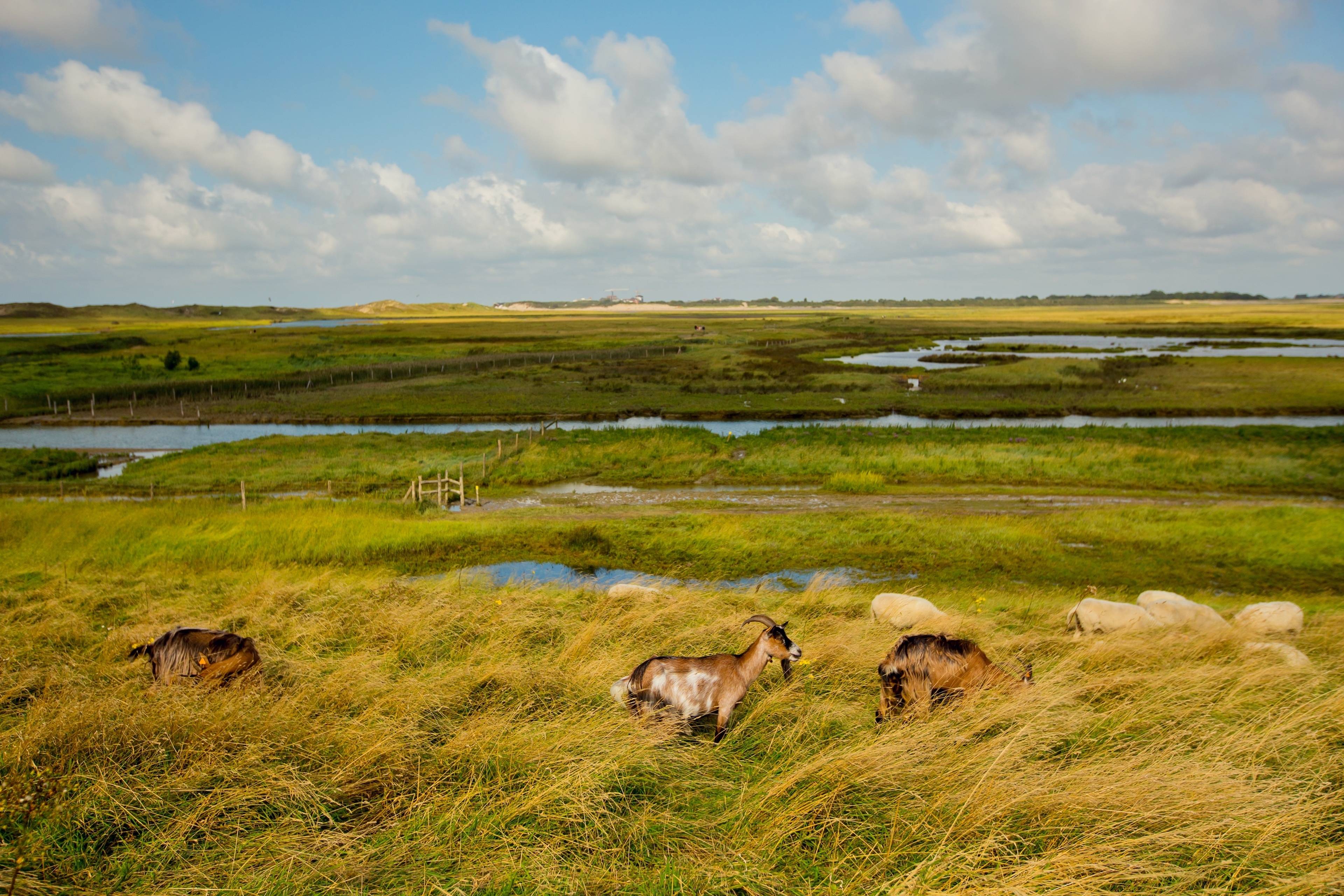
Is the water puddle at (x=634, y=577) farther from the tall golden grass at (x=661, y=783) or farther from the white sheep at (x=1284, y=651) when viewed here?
the tall golden grass at (x=661, y=783)

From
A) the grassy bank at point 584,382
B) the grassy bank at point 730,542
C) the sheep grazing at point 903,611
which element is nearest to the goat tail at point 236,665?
the sheep grazing at point 903,611

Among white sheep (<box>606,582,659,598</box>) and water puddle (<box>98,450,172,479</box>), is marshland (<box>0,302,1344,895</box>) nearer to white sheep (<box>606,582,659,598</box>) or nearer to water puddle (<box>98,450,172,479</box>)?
white sheep (<box>606,582,659,598</box>)

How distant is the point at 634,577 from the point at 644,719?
42.8 feet

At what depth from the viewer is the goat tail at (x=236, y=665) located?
6.88 m

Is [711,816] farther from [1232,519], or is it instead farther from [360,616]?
[1232,519]

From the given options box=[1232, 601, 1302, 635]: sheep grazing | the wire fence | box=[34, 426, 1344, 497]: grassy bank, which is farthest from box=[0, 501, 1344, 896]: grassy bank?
the wire fence

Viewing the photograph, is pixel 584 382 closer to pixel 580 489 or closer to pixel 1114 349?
pixel 580 489

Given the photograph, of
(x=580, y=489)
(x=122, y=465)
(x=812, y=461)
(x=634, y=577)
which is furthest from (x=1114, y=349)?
(x=122, y=465)

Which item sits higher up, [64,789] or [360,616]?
[64,789]

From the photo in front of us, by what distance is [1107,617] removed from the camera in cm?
1127

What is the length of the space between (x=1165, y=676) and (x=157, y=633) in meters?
11.0

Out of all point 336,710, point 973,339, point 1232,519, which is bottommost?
point 1232,519

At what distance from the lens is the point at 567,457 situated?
33969mm

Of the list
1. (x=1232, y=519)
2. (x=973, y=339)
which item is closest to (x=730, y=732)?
(x=1232, y=519)
